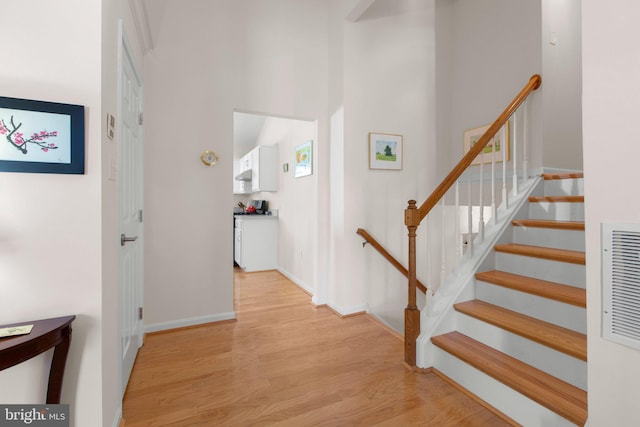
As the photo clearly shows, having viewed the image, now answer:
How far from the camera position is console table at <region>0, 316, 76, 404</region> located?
934 mm

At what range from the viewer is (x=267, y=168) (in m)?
5.21

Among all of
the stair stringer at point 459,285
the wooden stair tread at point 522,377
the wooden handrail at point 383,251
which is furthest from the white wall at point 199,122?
the wooden stair tread at point 522,377

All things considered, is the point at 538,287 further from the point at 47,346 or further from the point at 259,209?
the point at 259,209

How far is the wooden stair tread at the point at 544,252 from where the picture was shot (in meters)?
1.85

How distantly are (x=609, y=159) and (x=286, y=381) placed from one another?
6.64ft

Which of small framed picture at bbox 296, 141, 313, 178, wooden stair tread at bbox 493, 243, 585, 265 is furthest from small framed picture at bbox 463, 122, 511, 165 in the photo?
small framed picture at bbox 296, 141, 313, 178

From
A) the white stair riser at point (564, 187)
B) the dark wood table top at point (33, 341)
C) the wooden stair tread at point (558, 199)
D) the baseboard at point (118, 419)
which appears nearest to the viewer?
the dark wood table top at point (33, 341)

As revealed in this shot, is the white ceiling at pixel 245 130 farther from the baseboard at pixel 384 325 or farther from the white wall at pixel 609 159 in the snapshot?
the white wall at pixel 609 159

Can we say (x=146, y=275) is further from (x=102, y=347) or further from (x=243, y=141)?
(x=243, y=141)

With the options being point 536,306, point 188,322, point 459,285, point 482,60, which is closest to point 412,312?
point 459,285

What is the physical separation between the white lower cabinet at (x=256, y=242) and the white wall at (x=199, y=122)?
6.66ft

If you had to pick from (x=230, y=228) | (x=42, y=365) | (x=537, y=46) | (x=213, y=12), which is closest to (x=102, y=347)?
(x=42, y=365)

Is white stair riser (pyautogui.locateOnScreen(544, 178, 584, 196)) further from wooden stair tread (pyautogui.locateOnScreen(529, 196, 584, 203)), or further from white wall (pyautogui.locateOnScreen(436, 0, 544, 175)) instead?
white wall (pyautogui.locateOnScreen(436, 0, 544, 175))

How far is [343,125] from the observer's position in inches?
122
